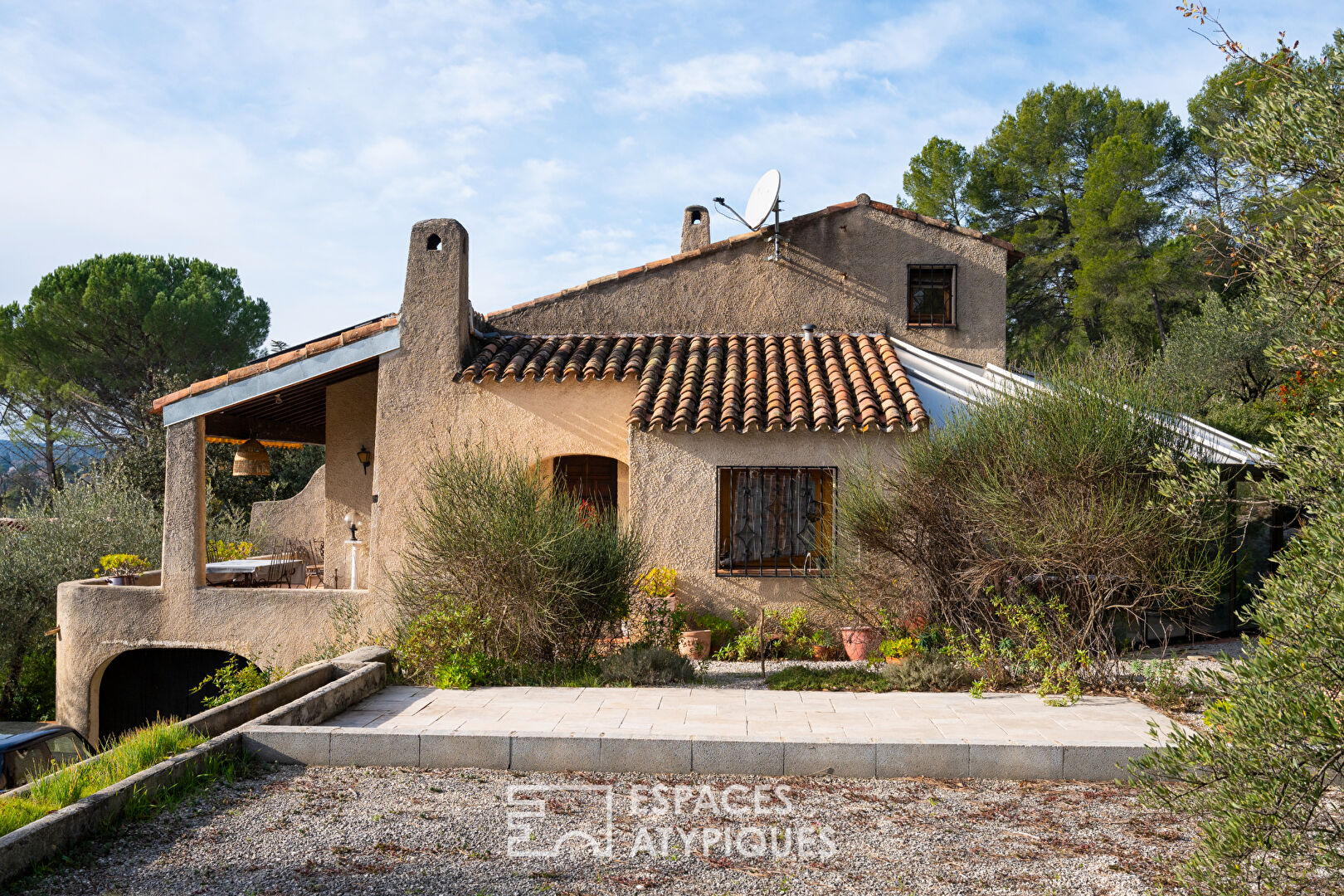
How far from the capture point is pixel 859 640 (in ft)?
34.4

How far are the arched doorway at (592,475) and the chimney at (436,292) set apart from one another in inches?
91.9

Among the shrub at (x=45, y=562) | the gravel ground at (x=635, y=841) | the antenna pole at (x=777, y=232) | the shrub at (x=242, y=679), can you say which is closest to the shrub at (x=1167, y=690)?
the gravel ground at (x=635, y=841)

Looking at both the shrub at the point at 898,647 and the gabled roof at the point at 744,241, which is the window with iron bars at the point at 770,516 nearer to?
the shrub at the point at 898,647

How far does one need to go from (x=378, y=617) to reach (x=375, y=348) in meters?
3.43

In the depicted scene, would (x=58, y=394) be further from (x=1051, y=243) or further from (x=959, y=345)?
(x=1051, y=243)

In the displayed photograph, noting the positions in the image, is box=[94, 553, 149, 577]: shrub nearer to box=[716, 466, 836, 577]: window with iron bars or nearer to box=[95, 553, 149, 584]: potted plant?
box=[95, 553, 149, 584]: potted plant

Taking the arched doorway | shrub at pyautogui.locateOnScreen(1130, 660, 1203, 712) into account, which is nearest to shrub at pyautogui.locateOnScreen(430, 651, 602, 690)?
shrub at pyautogui.locateOnScreen(1130, 660, 1203, 712)

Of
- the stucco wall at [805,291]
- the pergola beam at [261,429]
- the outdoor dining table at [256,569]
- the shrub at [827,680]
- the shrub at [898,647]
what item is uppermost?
the stucco wall at [805,291]

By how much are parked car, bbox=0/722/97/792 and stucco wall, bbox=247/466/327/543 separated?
7.93 metres

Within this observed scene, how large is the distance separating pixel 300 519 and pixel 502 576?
30.8 ft

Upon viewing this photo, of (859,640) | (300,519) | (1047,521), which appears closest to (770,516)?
(859,640)

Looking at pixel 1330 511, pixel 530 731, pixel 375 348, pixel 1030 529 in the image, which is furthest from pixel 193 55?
pixel 1330 511

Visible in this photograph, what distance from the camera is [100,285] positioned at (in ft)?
86.6

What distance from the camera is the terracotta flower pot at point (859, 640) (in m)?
A: 10.3
